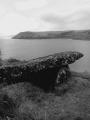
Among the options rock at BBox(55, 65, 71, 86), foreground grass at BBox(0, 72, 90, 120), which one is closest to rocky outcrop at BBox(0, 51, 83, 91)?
rock at BBox(55, 65, 71, 86)

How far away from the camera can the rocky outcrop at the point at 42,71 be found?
923 centimetres

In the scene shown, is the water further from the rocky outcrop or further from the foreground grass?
the foreground grass

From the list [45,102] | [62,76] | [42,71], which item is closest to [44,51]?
[62,76]

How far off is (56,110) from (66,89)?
258 centimetres

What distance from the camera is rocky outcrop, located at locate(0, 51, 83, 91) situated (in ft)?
30.3

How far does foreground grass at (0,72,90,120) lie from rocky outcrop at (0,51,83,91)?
1.88 feet

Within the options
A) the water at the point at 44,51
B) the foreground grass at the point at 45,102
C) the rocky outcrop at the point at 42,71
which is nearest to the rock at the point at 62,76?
the rocky outcrop at the point at 42,71

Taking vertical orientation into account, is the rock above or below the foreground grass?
above

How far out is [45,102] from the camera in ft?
27.4

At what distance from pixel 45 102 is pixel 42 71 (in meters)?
2.47

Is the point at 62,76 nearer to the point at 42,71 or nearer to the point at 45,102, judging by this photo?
the point at 42,71

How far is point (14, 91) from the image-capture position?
935 cm

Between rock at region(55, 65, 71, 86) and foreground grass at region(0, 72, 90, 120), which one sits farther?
rock at region(55, 65, 71, 86)

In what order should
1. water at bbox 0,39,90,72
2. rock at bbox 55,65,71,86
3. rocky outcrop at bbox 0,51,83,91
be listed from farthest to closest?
water at bbox 0,39,90,72, rock at bbox 55,65,71,86, rocky outcrop at bbox 0,51,83,91
